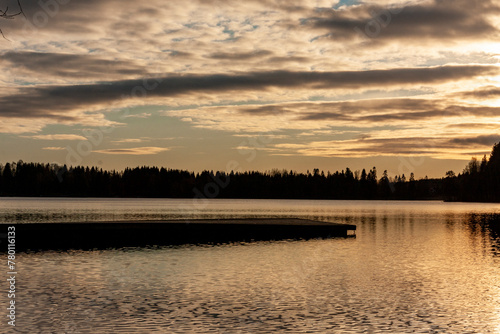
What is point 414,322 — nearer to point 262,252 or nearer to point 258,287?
point 258,287

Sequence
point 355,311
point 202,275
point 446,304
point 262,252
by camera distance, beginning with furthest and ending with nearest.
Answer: point 262,252 → point 202,275 → point 446,304 → point 355,311

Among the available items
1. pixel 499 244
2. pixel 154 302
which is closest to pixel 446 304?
pixel 154 302

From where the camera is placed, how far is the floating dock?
138 ft

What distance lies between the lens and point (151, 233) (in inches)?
1834

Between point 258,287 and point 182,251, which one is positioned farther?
point 182,251

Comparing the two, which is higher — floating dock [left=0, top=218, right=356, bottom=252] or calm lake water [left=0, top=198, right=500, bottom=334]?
floating dock [left=0, top=218, right=356, bottom=252]

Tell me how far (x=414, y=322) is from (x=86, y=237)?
31.3 meters

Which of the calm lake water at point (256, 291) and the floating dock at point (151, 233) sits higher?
the floating dock at point (151, 233)

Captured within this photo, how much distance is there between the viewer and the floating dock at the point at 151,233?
138ft

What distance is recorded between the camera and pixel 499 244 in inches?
1836

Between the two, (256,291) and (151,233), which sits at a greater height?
(151,233)

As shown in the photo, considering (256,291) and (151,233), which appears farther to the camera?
(151,233)

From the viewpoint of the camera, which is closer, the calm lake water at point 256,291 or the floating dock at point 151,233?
the calm lake water at point 256,291

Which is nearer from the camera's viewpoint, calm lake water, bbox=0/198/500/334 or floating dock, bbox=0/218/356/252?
calm lake water, bbox=0/198/500/334
